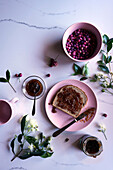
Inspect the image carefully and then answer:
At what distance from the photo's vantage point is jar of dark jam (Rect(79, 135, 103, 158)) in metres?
1.38

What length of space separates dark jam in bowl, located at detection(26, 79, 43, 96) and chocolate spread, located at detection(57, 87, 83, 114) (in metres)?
0.17

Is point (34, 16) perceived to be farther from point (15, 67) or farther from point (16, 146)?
point (16, 146)

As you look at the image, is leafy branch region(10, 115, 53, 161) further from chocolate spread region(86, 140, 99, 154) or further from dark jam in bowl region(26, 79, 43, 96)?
chocolate spread region(86, 140, 99, 154)

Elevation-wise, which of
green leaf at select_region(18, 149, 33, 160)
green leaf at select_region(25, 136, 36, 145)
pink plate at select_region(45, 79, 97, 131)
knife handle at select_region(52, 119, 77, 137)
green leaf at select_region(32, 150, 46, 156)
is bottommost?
green leaf at select_region(18, 149, 33, 160)

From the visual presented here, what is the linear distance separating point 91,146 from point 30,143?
0.48 meters

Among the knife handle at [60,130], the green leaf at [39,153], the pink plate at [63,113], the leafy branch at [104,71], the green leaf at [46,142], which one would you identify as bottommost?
the green leaf at [39,153]

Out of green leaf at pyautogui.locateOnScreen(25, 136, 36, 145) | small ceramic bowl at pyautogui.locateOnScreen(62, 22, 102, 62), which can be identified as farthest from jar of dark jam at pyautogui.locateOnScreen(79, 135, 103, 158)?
small ceramic bowl at pyautogui.locateOnScreen(62, 22, 102, 62)

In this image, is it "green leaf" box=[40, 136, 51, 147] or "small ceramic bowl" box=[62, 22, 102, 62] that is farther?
"green leaf" box=[40, 136, 51, 147]

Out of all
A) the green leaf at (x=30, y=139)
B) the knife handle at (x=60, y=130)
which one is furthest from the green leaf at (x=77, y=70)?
the green leaf at (x=30, y=139)

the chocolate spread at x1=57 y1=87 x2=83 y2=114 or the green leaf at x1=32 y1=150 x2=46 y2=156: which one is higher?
the chocolate spread at x1=57 y1=87 x2=83 y2=114

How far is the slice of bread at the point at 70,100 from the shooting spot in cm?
145

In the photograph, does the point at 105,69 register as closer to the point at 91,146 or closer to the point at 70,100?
the point at 70,100

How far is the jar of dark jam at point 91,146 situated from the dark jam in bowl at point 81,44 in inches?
24.7

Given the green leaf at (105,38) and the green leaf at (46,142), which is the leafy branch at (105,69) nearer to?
the green leaf at (105,38)
